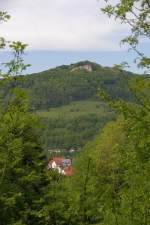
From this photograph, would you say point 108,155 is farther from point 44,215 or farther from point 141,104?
point 44,215

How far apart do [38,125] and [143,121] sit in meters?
3.23

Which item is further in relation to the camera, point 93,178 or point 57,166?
point 57,166

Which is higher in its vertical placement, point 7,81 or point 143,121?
point 7,81

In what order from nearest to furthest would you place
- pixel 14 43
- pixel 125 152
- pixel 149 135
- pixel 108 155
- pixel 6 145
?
pixel 6 145, pixel 14 43, pixel 149 135, pixel 125 152, pixel 108 155

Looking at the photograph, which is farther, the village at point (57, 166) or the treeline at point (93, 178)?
the village at point (57, 166)

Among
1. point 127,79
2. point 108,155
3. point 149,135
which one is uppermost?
point 127,79

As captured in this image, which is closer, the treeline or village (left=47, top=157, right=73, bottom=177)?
the treeline

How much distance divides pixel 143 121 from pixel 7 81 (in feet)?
11.6

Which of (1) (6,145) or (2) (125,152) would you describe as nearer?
(1) (6,145)

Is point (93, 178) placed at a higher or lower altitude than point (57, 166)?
higher

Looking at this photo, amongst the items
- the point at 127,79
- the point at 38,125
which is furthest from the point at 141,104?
the point at 38,125

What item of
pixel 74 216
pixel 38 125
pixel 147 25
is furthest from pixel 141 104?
pixel 74 216

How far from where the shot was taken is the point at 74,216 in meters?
9.29

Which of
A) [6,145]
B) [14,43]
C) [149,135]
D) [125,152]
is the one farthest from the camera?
[125,152]
